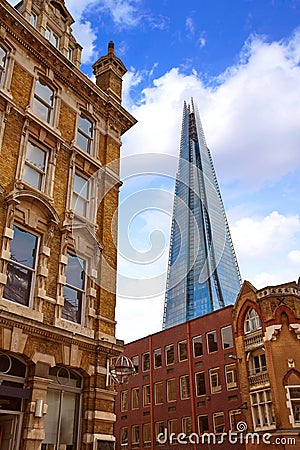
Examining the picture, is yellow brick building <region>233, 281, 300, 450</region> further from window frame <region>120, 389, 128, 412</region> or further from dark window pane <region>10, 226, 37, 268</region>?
dark window pane <region>10, 226, 37, 268</region>

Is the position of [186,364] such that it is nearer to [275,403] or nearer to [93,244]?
[275,403]

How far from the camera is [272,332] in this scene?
32.6 meters

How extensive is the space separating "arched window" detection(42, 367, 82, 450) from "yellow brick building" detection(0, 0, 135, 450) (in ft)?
0.09

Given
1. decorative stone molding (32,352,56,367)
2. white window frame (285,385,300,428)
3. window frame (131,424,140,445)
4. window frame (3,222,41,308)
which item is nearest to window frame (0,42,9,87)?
window frame (3,222,41,308)

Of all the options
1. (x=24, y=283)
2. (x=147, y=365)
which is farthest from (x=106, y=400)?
(x=147, y=365)

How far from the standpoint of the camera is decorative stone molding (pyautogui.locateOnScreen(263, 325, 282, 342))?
1278 inches

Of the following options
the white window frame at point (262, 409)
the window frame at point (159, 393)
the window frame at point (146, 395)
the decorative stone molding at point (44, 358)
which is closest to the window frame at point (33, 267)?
the decorative stone molding at point (44, 358)

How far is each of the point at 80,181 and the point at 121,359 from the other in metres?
6.64

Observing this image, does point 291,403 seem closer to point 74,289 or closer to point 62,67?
point 74,289

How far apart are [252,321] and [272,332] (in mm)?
3278

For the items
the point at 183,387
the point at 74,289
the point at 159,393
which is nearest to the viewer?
the point at 74,289

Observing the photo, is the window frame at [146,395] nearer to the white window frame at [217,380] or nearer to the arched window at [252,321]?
the white window frame at [217,380]

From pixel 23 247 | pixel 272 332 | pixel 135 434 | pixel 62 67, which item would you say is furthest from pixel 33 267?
pixel 135 434

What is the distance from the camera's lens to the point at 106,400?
13312mm
